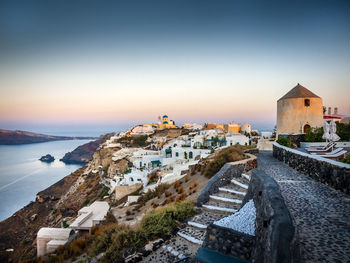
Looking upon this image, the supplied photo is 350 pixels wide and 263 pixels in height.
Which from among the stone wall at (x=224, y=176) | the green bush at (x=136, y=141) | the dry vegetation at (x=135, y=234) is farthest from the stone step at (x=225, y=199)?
the green bush at (x=136, y=141)

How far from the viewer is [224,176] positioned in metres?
6.89

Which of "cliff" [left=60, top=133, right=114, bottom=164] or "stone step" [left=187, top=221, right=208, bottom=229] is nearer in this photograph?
"stone step" [left=187, top=221, right=208, bottom=229]

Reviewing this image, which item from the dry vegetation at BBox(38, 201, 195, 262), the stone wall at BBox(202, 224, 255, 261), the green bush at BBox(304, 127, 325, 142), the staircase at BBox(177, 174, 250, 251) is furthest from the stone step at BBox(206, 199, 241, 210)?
the green bush at BBox(304, 127, 325, 142)

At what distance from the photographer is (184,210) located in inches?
217

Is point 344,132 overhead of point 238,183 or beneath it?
overhead

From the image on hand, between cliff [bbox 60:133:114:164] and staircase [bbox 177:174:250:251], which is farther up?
staircase [bbox 177:174:250:251]

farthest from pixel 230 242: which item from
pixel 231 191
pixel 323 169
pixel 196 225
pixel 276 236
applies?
pixel 323 169

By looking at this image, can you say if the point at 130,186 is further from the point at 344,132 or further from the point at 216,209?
the point at 344,132

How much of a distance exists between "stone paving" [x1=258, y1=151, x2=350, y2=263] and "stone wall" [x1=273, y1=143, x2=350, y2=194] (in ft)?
0.59

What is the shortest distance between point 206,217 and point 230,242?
2233 mm

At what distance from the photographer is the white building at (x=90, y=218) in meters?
9.66

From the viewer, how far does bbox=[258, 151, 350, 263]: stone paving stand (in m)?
2.46

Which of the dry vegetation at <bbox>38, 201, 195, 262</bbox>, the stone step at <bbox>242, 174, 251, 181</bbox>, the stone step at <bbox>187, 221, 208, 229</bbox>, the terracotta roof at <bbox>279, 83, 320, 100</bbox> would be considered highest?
the terracotta roof at <bbox>279, 83, 320, 100</bbox>

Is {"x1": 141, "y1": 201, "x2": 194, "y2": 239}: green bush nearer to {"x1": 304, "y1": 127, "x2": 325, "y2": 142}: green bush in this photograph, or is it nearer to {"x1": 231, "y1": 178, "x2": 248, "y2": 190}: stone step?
{"x1": 231, "y1": 178, "x2": 248, "y2": 190}: stone step
